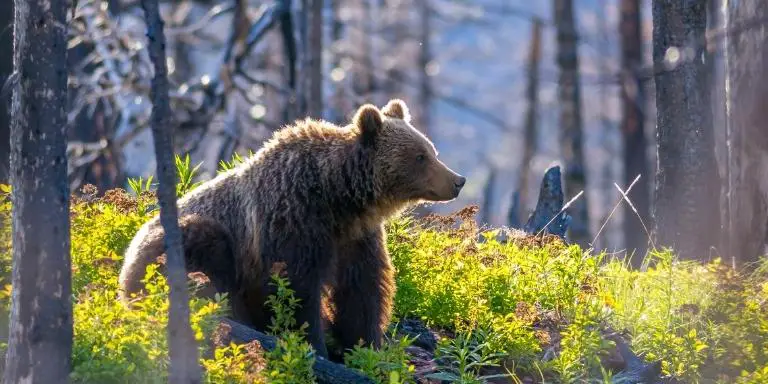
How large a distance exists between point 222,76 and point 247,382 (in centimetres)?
1043

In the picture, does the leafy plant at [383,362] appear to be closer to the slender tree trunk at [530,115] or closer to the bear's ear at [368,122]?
the bear's ear at [368,122]

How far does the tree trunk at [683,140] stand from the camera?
29.0 ft

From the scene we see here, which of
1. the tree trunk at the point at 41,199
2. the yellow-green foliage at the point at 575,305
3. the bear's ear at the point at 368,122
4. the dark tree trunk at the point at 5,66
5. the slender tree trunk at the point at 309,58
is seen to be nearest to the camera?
the tree trunk at the point at 41,199

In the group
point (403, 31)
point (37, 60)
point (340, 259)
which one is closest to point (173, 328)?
point (37, 60)

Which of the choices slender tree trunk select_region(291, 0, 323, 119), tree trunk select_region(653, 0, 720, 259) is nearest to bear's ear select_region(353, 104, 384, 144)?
tree trunk select_region(653, 0, 720, 259)

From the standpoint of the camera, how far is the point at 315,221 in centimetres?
667

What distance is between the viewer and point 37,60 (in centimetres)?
532

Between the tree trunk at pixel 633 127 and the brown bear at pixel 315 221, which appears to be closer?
the brown bear at pixel 315 221

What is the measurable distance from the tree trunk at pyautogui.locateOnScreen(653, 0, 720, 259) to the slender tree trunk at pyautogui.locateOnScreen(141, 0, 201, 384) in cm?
496

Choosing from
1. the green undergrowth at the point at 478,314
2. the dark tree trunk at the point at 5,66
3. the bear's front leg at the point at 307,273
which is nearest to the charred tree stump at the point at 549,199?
the green undergrowth at the point at 478,314

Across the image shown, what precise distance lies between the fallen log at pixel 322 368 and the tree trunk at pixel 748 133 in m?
4.11

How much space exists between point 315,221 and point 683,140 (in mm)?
3688

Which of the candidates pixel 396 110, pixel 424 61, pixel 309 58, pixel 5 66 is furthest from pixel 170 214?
pixel 424 61

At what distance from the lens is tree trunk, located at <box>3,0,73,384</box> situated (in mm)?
5324
